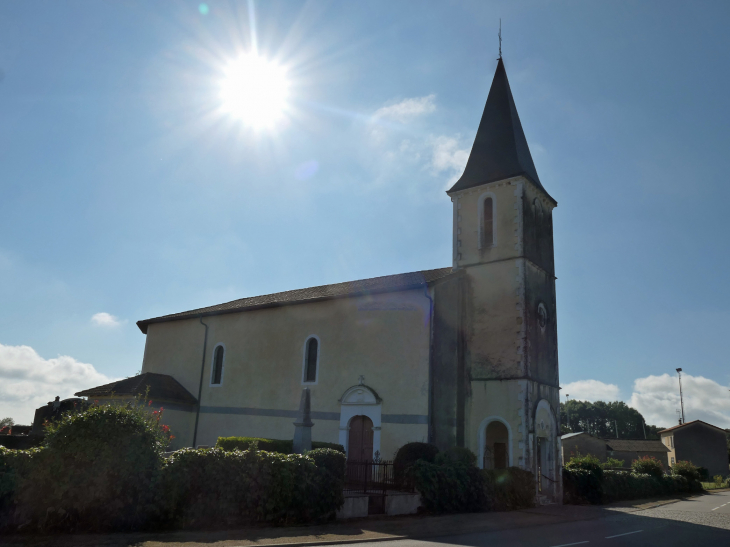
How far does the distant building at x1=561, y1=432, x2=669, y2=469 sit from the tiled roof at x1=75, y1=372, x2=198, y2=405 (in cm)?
3553

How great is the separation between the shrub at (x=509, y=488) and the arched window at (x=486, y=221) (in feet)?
29.4

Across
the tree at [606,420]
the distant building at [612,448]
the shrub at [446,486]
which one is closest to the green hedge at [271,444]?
the shrub at [446,486]

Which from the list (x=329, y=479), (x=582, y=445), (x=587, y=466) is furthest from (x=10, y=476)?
(x=582, y=445)

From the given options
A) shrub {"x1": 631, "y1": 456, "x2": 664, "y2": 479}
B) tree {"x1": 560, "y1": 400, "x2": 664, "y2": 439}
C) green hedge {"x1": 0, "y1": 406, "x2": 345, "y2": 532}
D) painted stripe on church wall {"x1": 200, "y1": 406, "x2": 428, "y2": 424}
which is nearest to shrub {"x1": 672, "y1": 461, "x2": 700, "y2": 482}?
shrub {"x1": 631, "y1": 456, "x2": 664, "y2": 479}

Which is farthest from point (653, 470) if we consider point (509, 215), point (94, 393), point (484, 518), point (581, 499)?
point (94, 393)

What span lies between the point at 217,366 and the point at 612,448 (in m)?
53.1

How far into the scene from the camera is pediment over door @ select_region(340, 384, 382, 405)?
744 inches

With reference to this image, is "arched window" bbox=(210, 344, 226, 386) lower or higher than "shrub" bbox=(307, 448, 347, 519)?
higher

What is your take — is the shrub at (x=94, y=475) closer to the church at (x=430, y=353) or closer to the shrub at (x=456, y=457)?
the shrub at (x=456, y=457)

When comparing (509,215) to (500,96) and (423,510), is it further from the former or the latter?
(423,510)

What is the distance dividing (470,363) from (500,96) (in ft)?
42.9

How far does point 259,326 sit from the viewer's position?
23891 millimetres

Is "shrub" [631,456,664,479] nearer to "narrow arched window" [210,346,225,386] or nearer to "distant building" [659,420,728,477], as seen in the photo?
"narrow arched window" [210,346,225,386]

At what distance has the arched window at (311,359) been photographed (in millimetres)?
21375
